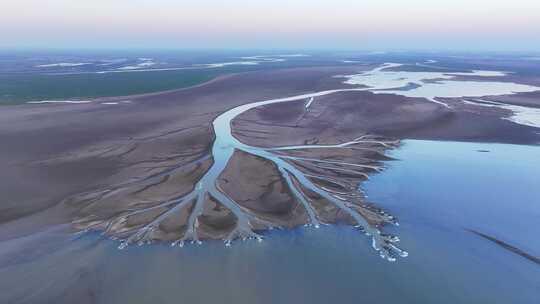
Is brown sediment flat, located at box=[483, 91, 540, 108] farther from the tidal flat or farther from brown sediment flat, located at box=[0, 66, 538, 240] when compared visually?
brown sediment flat, located at box=[0, 66, 538, 240]

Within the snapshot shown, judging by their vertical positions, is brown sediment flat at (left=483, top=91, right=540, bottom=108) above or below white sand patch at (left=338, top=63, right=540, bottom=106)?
above

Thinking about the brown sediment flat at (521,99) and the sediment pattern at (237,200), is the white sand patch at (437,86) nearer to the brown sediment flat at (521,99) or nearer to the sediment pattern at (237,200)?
the brown sediment flat at (521,99)

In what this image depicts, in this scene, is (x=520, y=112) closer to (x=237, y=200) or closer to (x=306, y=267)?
(x=237, y=200)

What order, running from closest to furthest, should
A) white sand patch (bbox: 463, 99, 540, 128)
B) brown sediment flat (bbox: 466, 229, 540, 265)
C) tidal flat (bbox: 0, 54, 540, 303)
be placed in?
1. tidal flat (bbox: 0, 54, 540, 303)
2. brown sediment flat (bbox: 466, 229, 540, 265)
3. white sand patch (bbox: 463, 99, 540, 128)

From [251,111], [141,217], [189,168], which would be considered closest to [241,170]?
[189,168]

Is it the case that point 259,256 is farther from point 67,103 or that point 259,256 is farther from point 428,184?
point 67,103

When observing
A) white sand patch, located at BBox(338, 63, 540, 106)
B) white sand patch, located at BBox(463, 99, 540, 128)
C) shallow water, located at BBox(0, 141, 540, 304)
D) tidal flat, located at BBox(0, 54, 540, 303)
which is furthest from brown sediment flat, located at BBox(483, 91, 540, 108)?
shallow water, located at BBox(0, 141, 540, 304)

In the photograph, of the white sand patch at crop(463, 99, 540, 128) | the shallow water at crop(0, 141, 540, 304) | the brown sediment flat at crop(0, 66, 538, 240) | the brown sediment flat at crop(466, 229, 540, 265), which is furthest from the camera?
the white sand patch at crop(463, 99, 540, 128)

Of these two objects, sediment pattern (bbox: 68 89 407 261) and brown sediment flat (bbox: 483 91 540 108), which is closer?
sediment pattern (bbox: 68 89 407 261)
